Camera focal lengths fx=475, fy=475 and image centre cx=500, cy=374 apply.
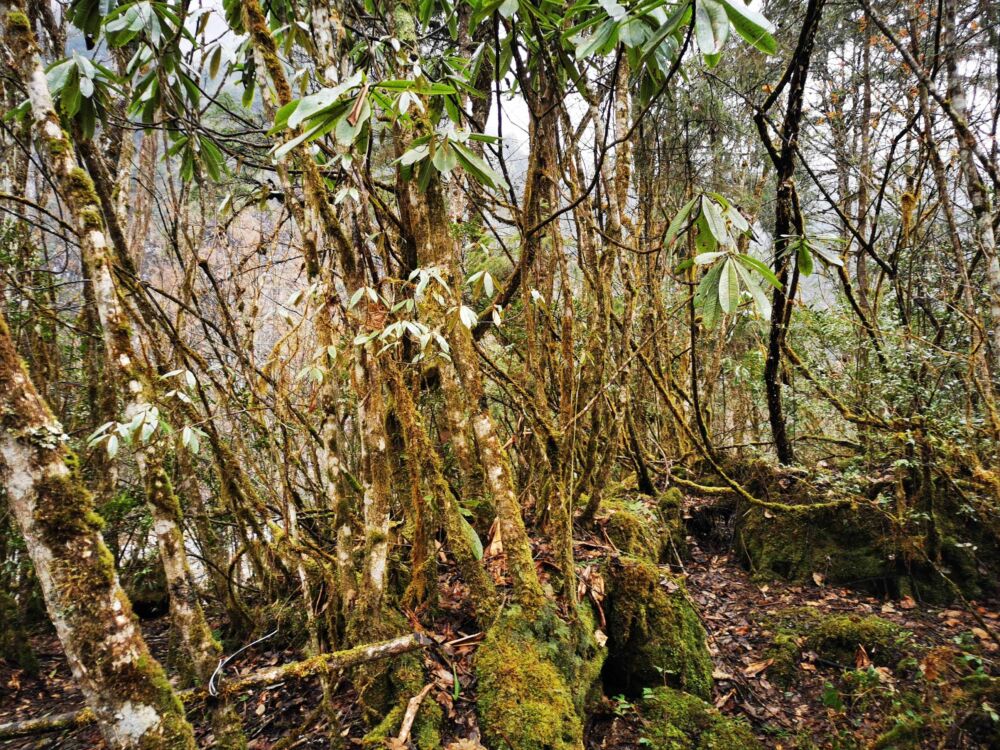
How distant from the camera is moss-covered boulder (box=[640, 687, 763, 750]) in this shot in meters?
2.53

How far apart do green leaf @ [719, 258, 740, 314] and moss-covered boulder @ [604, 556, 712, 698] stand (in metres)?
2.30

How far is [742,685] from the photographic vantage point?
124 inches

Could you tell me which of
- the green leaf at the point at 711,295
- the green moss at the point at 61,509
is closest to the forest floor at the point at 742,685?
the green moss at the point at 61,509

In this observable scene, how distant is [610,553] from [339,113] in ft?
10.2

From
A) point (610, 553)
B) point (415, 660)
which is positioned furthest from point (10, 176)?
point (610, 553)

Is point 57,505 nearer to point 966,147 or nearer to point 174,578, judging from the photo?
point 174,578

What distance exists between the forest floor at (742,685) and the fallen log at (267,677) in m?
0.49

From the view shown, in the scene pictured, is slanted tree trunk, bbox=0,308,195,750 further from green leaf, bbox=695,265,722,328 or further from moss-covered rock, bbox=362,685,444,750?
green leaf, bbox=695,265,722,328

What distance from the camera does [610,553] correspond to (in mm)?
3385

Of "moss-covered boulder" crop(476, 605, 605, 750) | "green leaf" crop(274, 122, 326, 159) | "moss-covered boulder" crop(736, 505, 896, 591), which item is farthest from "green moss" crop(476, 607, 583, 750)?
"moss-covered boulder" crop(736, 505, 896, 591)

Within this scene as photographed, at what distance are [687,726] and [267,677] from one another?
7.48 feet

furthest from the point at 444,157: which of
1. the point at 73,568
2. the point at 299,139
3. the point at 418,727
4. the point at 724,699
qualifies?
the point at 724,699

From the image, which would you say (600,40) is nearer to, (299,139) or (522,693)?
(299,139)

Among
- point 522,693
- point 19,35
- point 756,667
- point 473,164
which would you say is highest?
point 19,35
